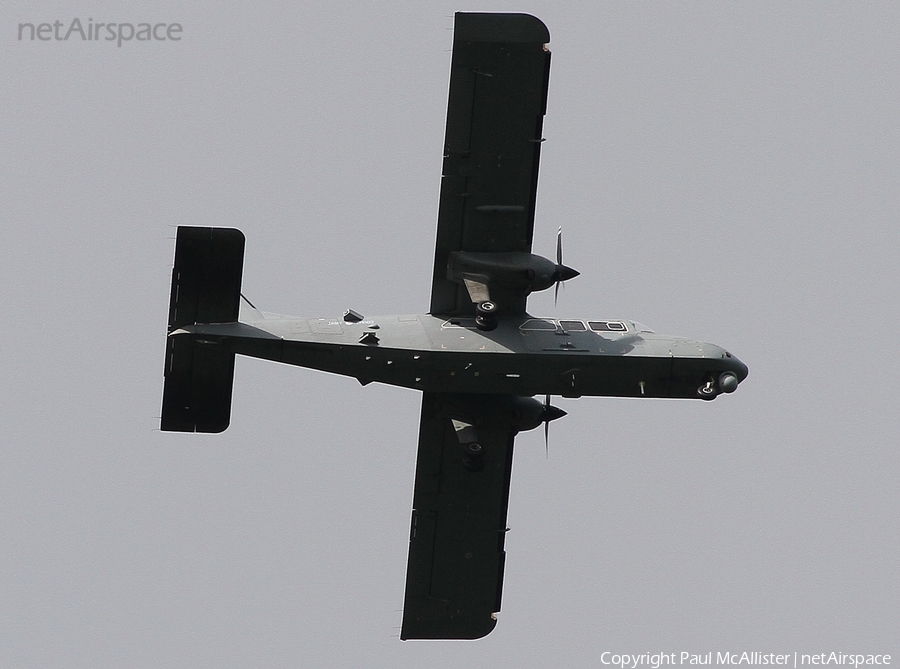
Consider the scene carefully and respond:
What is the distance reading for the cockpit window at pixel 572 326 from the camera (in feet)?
115

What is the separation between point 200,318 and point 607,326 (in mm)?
8465

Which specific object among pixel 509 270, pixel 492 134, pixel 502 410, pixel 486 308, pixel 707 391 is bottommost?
pixel 502 410

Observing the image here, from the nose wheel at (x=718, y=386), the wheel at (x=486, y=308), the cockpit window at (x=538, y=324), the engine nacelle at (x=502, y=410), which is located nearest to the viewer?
the wheel at (x=486, y=308)

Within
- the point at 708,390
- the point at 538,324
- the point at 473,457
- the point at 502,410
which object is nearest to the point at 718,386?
the point at 708,390

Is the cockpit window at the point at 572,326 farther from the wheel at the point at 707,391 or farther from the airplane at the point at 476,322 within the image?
the wheel at the point at 707,391

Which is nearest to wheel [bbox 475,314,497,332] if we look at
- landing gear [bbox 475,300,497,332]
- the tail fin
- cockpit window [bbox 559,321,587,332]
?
landing gear [bbox 475,300,497,332]

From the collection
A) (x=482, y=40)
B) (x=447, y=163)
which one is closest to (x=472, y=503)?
(x=447, y=163)

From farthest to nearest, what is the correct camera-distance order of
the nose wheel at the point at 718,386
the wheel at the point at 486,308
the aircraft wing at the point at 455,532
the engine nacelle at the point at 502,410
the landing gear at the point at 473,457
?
the aircraft wing at the point at 455,532 → the landing gear at the point at 473,457 → the engine nacelle at the point at 502,410 → the nose wheel at the point at 718,386 → the wheel at the point at 486,308

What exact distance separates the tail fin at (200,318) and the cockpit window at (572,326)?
6750 millimetres

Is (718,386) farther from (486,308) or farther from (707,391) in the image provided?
(486,308)

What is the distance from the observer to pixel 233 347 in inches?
1331

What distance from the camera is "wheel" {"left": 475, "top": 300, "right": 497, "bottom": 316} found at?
34250 millimetres

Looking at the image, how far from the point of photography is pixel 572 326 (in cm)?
3497

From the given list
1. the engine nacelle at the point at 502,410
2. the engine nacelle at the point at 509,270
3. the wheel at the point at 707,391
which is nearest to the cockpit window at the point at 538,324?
the engine nacelle at the point at 509,270
